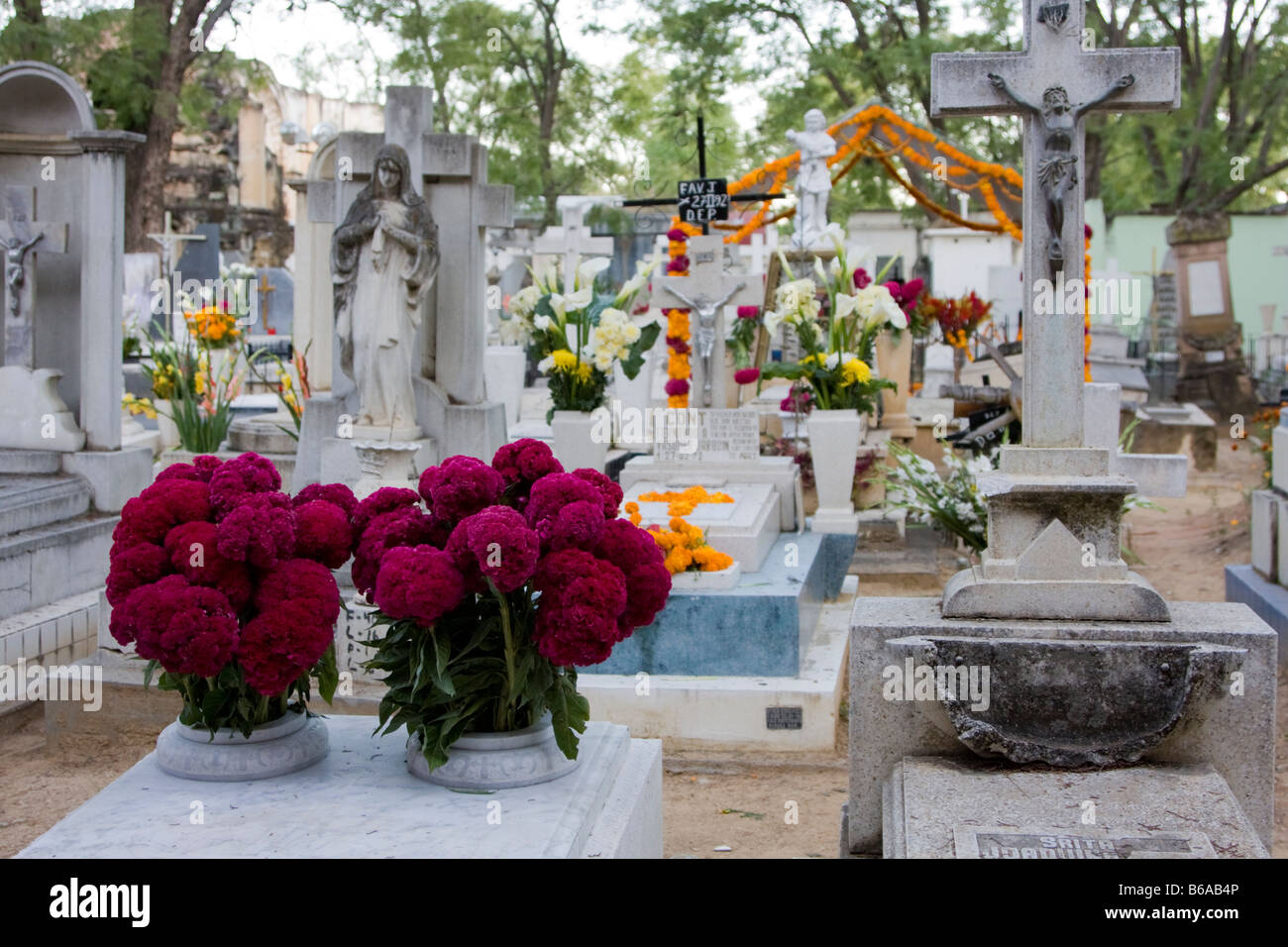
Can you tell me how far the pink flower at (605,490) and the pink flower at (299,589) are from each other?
658 mm

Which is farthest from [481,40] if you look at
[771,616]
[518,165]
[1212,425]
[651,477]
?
[771,616]

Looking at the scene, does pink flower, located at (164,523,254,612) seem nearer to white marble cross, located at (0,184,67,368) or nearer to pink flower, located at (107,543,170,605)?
pink flower, located at (107,543,170,605)

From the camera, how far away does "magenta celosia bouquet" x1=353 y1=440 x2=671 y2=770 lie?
9.91 feet

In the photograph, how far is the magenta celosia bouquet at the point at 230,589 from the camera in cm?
302

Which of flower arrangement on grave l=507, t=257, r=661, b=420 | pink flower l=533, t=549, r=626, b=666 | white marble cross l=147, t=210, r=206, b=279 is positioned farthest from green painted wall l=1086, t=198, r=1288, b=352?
pink flower l=533, t=549, r=626, b=666

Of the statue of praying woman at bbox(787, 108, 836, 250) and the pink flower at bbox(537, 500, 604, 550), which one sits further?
the statue of praying woman at bbox(787, 108, 836, 250)

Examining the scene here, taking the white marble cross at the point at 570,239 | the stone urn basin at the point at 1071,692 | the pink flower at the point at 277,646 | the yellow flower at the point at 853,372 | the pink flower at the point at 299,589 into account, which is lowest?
the stone urn basin at the point at 1071,692

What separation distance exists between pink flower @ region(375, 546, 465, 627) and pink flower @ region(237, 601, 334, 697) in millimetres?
185

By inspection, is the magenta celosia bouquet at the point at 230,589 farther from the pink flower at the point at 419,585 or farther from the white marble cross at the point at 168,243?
the white marble cross at the point at 168,243

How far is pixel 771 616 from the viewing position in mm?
5992

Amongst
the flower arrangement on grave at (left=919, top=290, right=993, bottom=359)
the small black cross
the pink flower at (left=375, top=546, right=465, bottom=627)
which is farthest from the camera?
the flower arrangement on grave at (left=919, top=290, right=993, bottom=359)

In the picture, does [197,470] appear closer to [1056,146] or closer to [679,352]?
[1056,146]

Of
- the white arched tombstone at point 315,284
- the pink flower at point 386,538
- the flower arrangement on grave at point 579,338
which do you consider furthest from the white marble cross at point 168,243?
the pink flower at point 386,538
